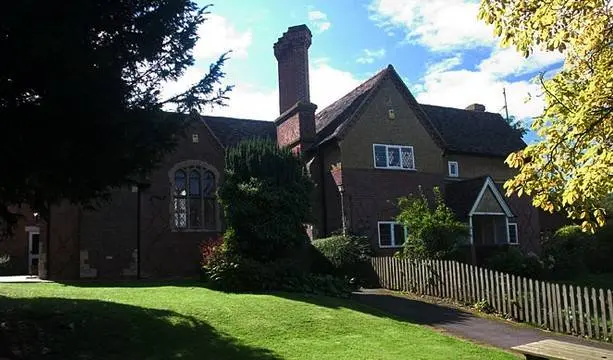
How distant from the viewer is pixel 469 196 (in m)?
26.3

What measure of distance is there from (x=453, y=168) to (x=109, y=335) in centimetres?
2285

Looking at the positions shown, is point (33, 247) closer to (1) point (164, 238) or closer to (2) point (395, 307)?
(1) point (164, 238)

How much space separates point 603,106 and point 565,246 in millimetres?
21779

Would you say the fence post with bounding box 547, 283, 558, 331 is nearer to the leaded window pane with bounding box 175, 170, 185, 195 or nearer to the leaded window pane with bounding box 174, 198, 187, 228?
the leaded window pane with bounding box 174, 198, 187, 228

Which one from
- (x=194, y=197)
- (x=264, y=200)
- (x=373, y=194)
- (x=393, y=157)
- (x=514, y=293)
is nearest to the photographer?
(x=514, y=293)

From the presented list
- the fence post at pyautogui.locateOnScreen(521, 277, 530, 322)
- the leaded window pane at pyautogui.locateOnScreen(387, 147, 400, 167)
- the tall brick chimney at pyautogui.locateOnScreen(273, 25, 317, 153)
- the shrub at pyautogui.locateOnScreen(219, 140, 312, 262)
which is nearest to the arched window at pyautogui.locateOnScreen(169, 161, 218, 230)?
the tall brick chimney at pyautogui.locateOnScreen(273, 25, 317, 153)

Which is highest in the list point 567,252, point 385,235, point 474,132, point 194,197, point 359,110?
point 474,132

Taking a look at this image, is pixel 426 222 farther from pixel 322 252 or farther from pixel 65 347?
pixel 65 347

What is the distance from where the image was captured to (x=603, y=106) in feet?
22.2

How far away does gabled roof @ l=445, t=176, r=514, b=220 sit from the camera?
25.7 metres

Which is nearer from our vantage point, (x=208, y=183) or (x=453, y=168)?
(x=208, y=183)

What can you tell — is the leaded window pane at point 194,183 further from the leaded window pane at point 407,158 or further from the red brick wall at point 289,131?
the leaded window pane at point 407,158

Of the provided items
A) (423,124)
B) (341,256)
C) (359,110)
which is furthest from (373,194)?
(341,256)

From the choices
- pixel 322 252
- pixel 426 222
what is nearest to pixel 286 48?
pixel 322 252
